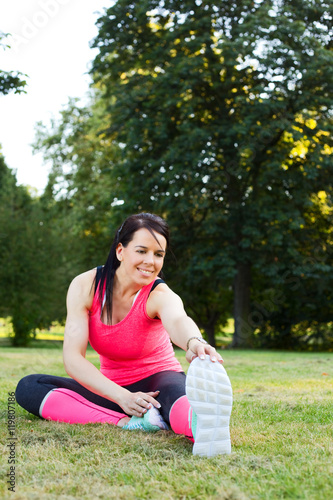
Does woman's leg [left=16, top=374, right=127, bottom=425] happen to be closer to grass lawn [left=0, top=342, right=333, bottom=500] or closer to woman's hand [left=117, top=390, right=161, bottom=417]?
grass lawn [left=0, top=342, right=333, bottom=500]

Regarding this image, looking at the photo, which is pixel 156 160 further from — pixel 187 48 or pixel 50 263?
pixel 50 263

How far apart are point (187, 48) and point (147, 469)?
1570 cm

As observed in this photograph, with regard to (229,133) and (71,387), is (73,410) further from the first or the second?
(229,133)

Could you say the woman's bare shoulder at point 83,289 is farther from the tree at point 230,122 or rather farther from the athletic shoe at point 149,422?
the tree at point 230,122

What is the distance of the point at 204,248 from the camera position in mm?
16344

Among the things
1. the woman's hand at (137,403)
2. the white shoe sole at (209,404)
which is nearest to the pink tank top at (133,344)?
the woman's hand at (137,403)

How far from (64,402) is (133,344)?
1.94 ft

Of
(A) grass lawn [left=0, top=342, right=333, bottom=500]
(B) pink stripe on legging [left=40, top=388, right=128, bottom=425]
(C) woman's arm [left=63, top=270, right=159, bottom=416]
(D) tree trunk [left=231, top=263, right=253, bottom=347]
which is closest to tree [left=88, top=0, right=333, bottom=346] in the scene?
(D) tree trunk [left=231, top=263, right=253, bottom=347]

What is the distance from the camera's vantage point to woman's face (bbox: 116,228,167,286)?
338cm

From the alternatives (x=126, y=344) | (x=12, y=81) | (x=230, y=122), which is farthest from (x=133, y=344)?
(x=230, y=122)

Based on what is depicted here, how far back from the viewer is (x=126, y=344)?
3449 millimetres

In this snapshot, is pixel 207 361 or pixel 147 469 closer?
pixel 147 469

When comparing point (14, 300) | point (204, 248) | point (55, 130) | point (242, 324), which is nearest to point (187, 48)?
point (204, 248)

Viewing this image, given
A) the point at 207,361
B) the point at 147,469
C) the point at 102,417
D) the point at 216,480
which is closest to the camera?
the point at 216,480
